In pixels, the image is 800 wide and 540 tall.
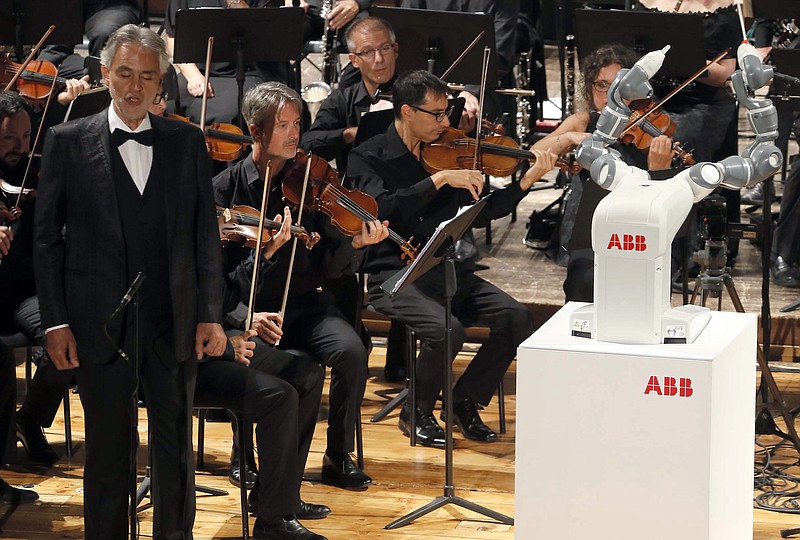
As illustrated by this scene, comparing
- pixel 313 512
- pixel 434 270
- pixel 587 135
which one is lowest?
pixel 313 512

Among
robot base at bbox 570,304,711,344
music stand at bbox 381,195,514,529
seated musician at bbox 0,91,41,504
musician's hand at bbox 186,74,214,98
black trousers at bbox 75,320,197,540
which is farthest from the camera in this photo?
musician's hand at bbox 186,74,214,98

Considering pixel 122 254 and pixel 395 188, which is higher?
pixel 395 188

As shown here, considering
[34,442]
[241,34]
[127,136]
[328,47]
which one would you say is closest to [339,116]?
[241,34]

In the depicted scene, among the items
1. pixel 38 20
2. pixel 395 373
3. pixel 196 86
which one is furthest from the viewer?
pixel 196 86

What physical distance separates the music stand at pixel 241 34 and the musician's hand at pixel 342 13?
67 cm

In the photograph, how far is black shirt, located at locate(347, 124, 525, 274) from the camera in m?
4.51

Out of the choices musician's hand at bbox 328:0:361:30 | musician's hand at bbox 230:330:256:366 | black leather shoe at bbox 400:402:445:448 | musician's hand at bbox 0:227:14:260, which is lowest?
black leather shoe at bbox 400:402:445:448

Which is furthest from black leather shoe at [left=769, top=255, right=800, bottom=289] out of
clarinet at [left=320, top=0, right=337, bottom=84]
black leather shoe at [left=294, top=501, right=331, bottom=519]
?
black leather shoe at [left=294, top=501, right=331, bottom=519]

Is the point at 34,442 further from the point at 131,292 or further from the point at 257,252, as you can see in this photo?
the point at 131,292

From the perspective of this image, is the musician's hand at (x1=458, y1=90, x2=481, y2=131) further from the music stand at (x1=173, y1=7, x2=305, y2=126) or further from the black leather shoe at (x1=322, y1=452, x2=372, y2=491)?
the black leather shoe at (x1=322, y1=452, x2=372, y2=491)

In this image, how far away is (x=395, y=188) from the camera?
15.0ft

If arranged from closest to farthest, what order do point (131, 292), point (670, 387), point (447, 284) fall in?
point (670, 387)
point (131, 292)
point (447, 284)

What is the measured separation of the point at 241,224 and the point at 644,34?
1883 millimetres

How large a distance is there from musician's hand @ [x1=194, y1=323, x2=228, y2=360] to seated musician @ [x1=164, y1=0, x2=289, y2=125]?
2.26 m
